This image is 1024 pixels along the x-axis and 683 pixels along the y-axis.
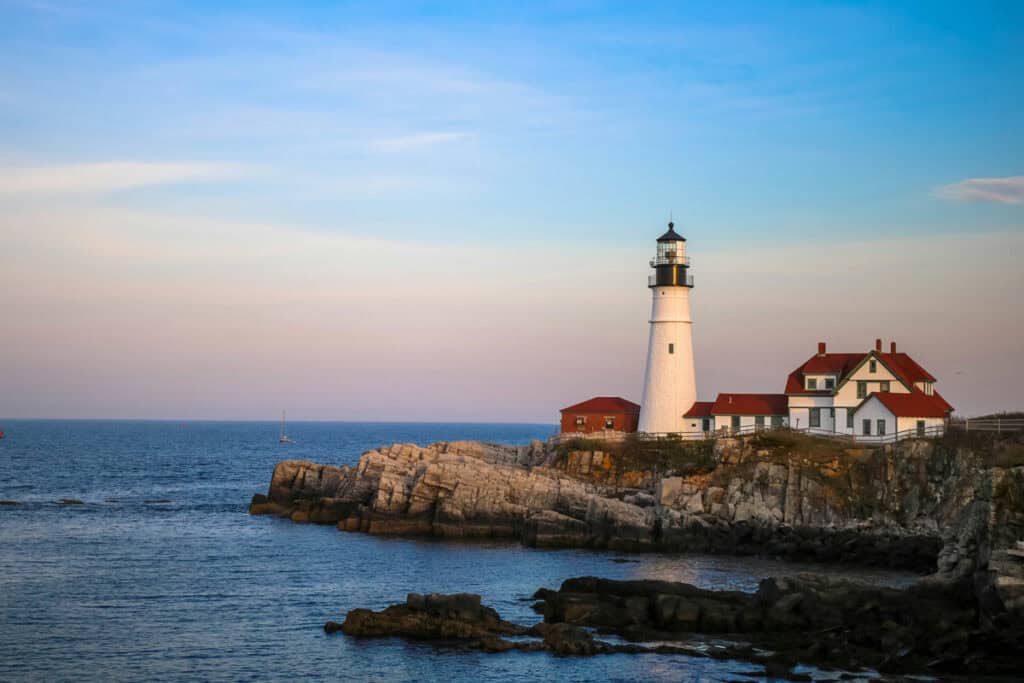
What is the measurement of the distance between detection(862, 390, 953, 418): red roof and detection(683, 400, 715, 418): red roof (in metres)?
8.73

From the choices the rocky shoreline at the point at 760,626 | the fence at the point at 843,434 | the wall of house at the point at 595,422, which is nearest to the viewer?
the rocky shoreline at the point at 760,626

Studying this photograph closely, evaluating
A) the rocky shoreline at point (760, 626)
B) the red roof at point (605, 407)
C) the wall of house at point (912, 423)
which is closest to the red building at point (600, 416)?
the red roof at point (605, 407)

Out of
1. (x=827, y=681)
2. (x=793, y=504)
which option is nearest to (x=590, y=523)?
(x=793, y=504)

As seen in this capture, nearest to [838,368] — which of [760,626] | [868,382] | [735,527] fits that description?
[868,382]

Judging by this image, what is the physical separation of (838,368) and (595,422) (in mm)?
13509

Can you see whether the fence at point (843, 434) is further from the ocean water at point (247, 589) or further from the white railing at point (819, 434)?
the ocean water at point (247, 589)

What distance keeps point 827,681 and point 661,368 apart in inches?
1358

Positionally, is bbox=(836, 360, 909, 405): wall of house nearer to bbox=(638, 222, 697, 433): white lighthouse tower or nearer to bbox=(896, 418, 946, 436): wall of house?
bbox=(896, 418, 946, 436): wall of house

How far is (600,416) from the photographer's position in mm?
61719

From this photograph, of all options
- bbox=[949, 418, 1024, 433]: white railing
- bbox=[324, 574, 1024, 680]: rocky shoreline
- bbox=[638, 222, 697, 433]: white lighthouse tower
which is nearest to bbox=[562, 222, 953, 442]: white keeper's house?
bbox=[638, 222, 697, 433]: white lighthouse tower

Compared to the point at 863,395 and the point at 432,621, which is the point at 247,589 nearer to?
the point at 432,621

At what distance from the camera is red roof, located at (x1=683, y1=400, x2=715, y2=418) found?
57747 millimetres

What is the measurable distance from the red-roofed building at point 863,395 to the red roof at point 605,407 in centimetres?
913

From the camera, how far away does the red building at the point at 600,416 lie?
61.3m
